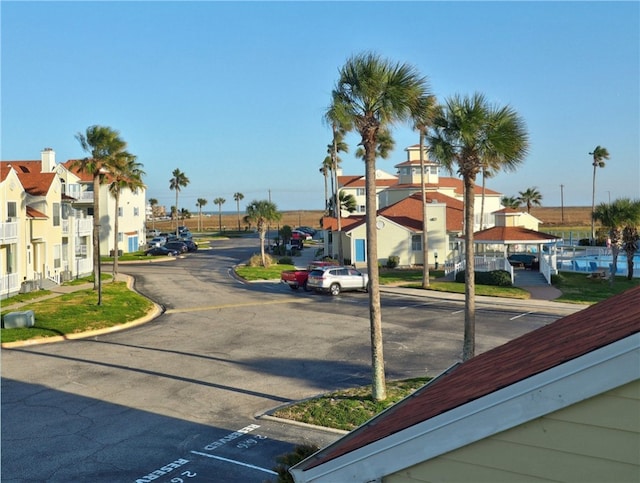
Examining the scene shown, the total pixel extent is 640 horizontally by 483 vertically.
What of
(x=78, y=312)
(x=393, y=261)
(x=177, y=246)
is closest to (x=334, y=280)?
(x=393, y=261)

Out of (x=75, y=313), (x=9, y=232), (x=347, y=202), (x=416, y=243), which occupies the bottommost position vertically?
(x=75, y=313)

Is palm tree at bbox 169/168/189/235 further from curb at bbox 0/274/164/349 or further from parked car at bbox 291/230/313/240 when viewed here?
curb at bbox 0/274/164/349

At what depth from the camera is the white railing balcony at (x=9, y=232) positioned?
29500mm

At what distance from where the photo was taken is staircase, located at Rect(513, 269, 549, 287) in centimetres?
3678

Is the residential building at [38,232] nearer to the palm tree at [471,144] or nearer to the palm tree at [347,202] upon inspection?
the palm tree at [471,144]

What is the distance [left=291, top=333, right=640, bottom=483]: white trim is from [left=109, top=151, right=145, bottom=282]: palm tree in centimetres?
3185

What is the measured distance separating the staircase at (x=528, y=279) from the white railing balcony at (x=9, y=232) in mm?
28874

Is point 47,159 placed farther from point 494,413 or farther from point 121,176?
point 494,413

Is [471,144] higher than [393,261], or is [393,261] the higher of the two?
[471,144]

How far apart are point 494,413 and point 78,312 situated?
81.2ft

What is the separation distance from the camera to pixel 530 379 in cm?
357

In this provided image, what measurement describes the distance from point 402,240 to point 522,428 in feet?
139

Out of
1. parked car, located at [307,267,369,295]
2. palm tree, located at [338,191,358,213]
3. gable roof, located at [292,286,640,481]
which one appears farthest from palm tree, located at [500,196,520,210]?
gable roof, located at [292,286,640,481]

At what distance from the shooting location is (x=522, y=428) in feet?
11.6
